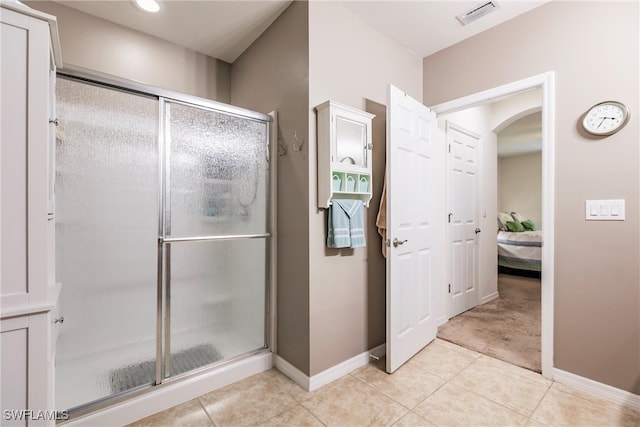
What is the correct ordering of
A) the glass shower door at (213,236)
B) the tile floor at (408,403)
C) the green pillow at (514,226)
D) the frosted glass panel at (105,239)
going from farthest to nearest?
the green pillow at (514,226)
the glass shower door at (213,236)
the tile floor at (408,403)
the frosted glass panel at (105,239)

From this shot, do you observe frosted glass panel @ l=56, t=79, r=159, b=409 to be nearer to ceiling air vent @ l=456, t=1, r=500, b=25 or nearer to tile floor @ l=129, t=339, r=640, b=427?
tile floor @ l=129, t=339, r=640, b=427

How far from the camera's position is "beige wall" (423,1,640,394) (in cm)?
176

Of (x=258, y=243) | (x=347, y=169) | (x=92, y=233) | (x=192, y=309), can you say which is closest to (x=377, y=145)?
(x=347, y=169)

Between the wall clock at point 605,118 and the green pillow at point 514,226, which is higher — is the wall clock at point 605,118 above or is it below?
above

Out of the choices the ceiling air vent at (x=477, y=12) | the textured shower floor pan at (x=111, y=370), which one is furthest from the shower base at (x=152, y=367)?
the ceiling air vent at (x=477, y=12)

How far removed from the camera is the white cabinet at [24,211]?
0.97 meters

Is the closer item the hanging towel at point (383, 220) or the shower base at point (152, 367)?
the shower base at point (152, 367)

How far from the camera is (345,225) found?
204 cm

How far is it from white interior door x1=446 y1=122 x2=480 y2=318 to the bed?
2.20 metres

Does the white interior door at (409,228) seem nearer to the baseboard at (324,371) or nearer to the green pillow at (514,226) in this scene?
the baseboard at (324,371)

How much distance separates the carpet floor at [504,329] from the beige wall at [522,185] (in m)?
4.16

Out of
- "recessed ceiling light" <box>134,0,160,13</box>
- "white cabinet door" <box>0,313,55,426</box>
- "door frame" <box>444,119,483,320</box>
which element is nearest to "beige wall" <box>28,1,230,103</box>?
"recessed ceiling light" <box>134,0,160,13</box>

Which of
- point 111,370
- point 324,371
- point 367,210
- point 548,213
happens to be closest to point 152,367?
point 111,370

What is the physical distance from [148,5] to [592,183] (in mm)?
3297
